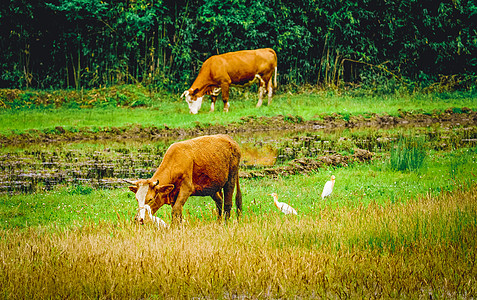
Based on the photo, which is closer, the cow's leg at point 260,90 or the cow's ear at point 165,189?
the cow's ear at point 165,189

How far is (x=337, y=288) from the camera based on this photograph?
193 inches

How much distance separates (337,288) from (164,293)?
1.57 metres

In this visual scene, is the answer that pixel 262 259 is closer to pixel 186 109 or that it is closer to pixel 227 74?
pixel 186 109

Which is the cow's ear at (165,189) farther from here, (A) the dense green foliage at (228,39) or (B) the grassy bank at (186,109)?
(A) the dense green foliage at (228,39)

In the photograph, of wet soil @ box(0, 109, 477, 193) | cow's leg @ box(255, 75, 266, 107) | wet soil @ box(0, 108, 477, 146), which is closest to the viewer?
wet soil @ box(0, 109, 477, 193)

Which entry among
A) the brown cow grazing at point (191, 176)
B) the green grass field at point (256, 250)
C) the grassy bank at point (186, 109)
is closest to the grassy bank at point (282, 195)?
the green grass field at point (256, 250)

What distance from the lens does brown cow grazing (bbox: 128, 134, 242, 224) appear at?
Answer: 260 inches

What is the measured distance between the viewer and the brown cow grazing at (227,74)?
23.2m

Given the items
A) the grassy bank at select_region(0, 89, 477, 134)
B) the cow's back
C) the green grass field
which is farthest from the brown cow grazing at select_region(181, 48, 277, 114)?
the cow's back

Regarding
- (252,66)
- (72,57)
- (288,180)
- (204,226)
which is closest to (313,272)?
(204,226)

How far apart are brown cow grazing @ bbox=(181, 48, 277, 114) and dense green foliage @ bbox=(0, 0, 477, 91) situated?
3.35m

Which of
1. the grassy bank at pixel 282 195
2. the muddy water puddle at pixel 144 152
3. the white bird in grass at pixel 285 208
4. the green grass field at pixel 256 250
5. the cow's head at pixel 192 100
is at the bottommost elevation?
the muddy water puddle at pixel 144 152

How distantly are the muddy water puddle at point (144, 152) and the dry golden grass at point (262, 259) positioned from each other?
203 inches

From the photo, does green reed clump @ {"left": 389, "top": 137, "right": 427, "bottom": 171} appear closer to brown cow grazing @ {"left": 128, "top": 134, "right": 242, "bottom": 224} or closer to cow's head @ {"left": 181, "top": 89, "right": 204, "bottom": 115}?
brown cow grazing @ {"left": 128, "top": 134, "right": 242, "bottom": 224}
